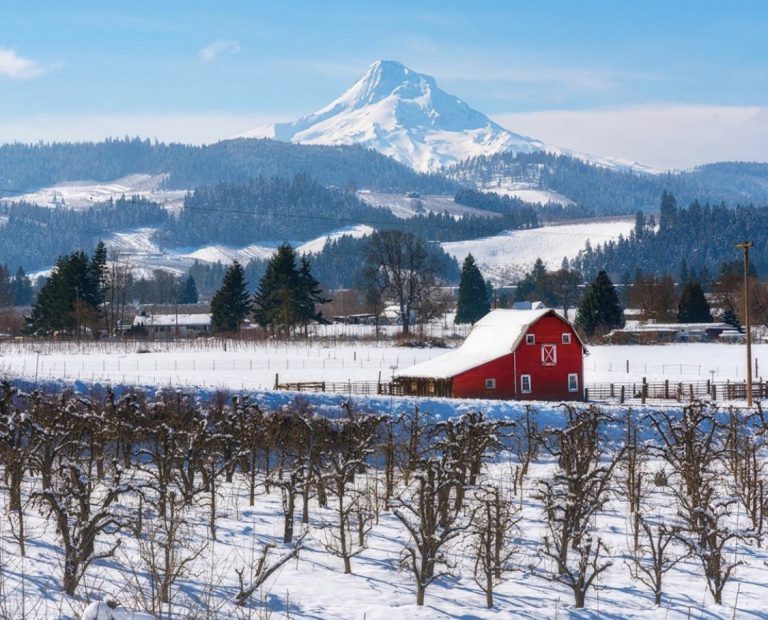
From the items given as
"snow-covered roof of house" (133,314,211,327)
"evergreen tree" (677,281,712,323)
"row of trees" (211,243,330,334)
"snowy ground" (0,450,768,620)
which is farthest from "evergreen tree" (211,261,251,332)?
"snowy ground" (0,450,768,620)

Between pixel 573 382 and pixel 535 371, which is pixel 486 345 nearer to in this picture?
pixel 535 371

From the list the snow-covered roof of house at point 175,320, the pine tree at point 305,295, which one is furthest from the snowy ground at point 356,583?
the snow-covered roof of house at point 175,320

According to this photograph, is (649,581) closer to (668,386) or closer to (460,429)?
(460,429)

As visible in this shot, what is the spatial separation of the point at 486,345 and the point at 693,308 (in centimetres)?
6256

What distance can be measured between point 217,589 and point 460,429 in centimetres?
1279

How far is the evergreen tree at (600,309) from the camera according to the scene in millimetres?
99375

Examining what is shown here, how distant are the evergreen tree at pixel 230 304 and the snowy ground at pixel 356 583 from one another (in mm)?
65507

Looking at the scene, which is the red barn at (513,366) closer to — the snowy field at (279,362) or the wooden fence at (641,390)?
the wooden fence at (641,390)

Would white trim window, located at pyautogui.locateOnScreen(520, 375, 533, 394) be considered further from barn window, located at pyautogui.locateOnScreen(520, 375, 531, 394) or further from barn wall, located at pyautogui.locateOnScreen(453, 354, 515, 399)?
barn wall, located at pyautogui.locateOnScreen(453, 354, 515, 399)

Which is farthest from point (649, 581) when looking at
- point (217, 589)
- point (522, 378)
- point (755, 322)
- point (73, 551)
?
point (755, 322)

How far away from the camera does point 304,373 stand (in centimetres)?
5997

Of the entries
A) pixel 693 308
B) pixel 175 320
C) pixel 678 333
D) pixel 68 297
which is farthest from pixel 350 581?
pixel 175 320

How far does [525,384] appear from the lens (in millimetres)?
52938

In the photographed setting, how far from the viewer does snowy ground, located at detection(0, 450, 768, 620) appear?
60.6 feet
